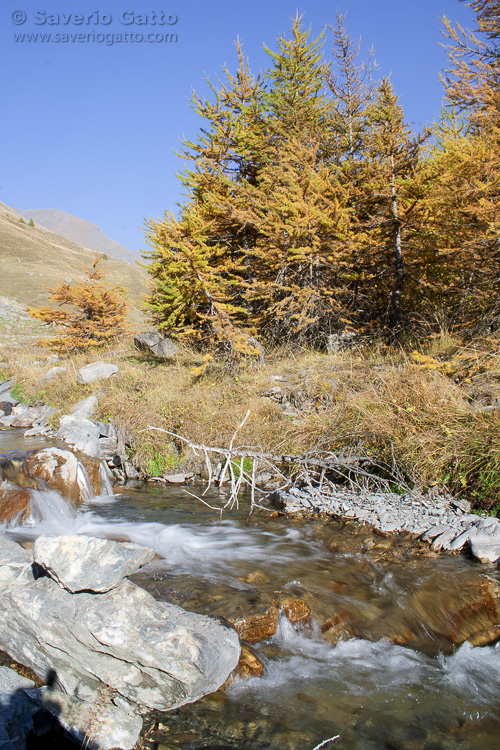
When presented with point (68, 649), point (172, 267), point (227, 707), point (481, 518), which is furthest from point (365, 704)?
point (172, 267)

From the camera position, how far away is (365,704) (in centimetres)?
298

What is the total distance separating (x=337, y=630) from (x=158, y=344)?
33.1ft

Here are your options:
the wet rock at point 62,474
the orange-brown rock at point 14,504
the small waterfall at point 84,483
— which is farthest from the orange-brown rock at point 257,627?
the small waterfall at point 84,483

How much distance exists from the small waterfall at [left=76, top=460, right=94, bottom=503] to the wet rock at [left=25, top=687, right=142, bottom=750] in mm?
4040

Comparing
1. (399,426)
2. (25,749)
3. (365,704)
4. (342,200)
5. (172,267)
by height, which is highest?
(342,200)

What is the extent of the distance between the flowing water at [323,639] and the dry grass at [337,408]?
4.22 ft

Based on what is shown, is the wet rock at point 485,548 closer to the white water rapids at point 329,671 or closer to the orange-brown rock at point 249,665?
the white water rapids at point 329,671

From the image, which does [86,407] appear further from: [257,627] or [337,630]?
[337,630]

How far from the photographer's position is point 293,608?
3768mm

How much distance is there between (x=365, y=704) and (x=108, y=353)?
503 inches

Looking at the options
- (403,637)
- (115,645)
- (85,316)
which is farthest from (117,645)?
(85,316)

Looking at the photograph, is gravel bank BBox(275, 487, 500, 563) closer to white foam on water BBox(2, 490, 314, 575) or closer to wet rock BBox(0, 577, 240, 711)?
white foam on water BBox(2, 490, 314, 575)

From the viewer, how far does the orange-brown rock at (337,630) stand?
361cm

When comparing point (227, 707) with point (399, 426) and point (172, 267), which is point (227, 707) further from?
point (172, 267)
